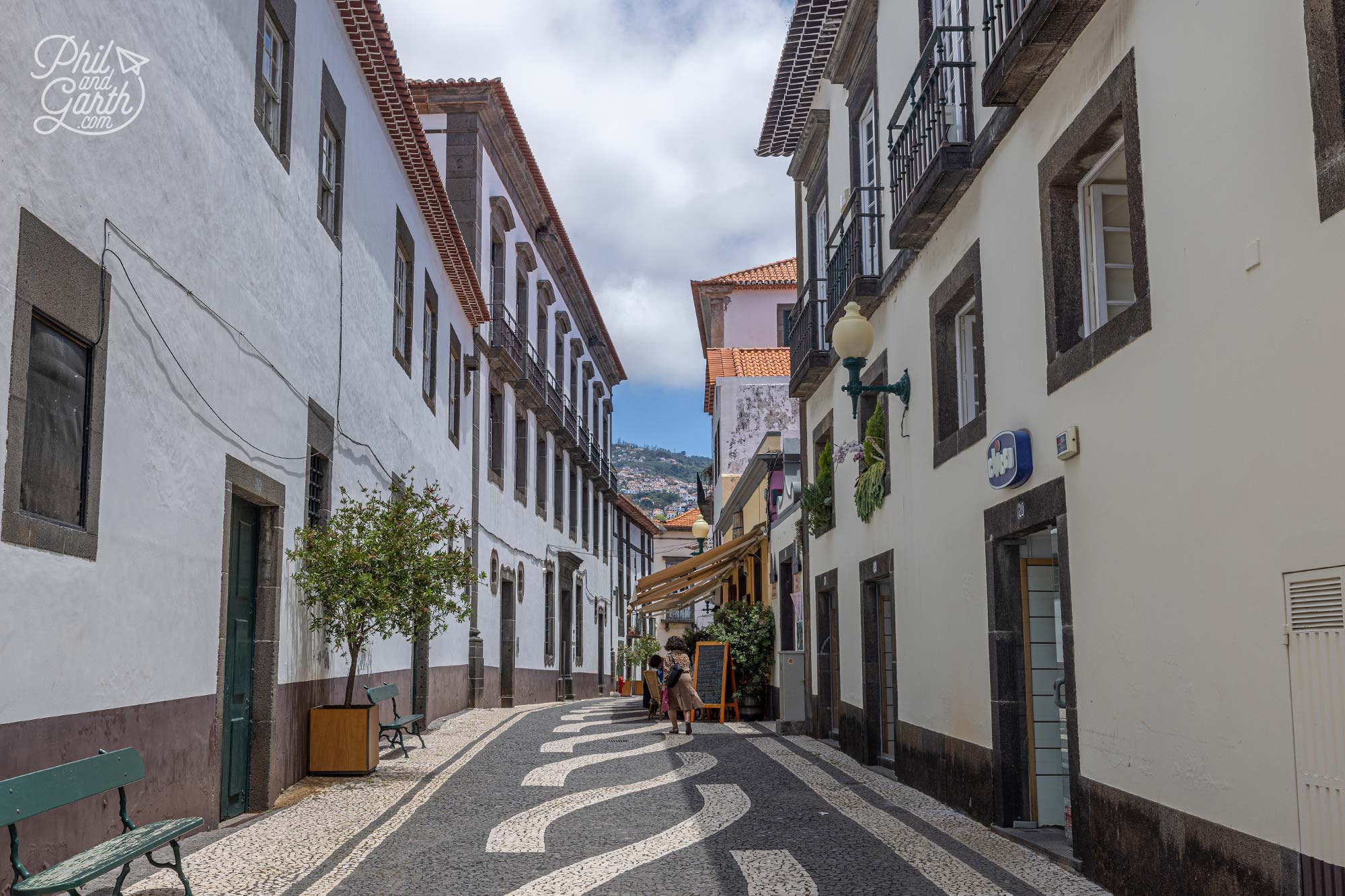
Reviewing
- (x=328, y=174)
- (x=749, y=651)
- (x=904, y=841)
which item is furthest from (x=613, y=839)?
(x=749, y=651)

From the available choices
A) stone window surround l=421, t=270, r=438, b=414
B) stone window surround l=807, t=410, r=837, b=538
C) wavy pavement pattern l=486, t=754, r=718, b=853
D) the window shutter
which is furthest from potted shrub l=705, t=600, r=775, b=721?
the window shutter

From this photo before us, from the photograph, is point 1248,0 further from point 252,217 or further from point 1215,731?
point 252,217

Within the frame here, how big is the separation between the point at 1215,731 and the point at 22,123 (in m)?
5.68

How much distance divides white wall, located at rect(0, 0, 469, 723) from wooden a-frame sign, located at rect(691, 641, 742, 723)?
784 centimetres

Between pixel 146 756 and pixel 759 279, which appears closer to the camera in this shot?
pixel 146 756

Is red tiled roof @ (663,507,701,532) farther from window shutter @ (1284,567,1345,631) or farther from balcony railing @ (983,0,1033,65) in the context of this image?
window shutter @ (1284,567,1345,631)

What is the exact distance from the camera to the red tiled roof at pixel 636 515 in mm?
44938

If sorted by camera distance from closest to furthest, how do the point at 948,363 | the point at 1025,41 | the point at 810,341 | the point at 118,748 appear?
the point at 118,748 → the point at 1025,41 → the point at 948,363 → the point at 810,341

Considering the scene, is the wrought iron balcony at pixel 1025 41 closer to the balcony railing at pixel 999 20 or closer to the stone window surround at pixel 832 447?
the balcony railing at pixel 999 20

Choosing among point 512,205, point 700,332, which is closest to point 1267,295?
point 512,205

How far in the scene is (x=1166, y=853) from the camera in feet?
17.9

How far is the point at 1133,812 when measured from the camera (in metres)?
5.86

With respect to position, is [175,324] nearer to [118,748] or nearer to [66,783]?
[118,748]

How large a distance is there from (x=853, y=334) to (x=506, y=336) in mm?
14604
